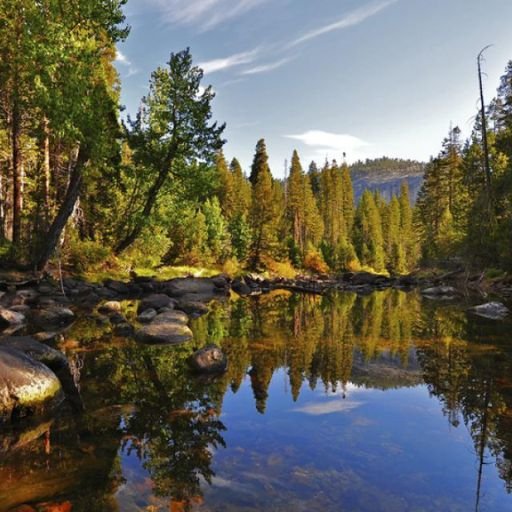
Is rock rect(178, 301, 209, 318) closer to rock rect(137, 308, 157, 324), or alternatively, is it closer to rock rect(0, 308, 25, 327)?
rock rect(137, 308, 157, 324)

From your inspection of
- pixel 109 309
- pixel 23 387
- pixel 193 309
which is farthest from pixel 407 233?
pixel 23 387

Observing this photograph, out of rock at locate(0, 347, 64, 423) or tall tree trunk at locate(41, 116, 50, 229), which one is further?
tall tree trunk at locate(41, 116, 50, 229)

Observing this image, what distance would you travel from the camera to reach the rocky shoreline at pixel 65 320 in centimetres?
650

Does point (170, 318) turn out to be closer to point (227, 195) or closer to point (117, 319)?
point (117, 319)

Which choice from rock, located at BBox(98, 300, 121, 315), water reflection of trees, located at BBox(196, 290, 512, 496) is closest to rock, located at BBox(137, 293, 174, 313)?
rock, located at BBox(98, 300, 121, 315)

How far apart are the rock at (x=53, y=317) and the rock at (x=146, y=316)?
230 cm

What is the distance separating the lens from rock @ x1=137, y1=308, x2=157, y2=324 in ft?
49.6

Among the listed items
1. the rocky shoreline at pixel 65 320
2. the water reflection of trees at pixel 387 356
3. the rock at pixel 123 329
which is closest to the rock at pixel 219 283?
the rocky shoreline at pixel 65 320

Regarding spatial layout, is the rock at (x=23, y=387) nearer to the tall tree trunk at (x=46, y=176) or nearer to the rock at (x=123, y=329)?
the rock at (x=123, y=329)

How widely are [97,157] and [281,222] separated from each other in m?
43.2

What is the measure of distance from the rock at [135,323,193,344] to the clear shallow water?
761 millimetres

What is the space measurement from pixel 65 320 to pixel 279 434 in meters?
10.8

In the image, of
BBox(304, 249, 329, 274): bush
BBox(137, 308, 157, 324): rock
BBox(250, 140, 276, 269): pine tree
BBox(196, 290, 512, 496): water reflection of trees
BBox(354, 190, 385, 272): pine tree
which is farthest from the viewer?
BBox(354, 190, 385, 272): pine tree

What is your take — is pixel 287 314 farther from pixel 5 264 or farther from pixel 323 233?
pixel 323 233
